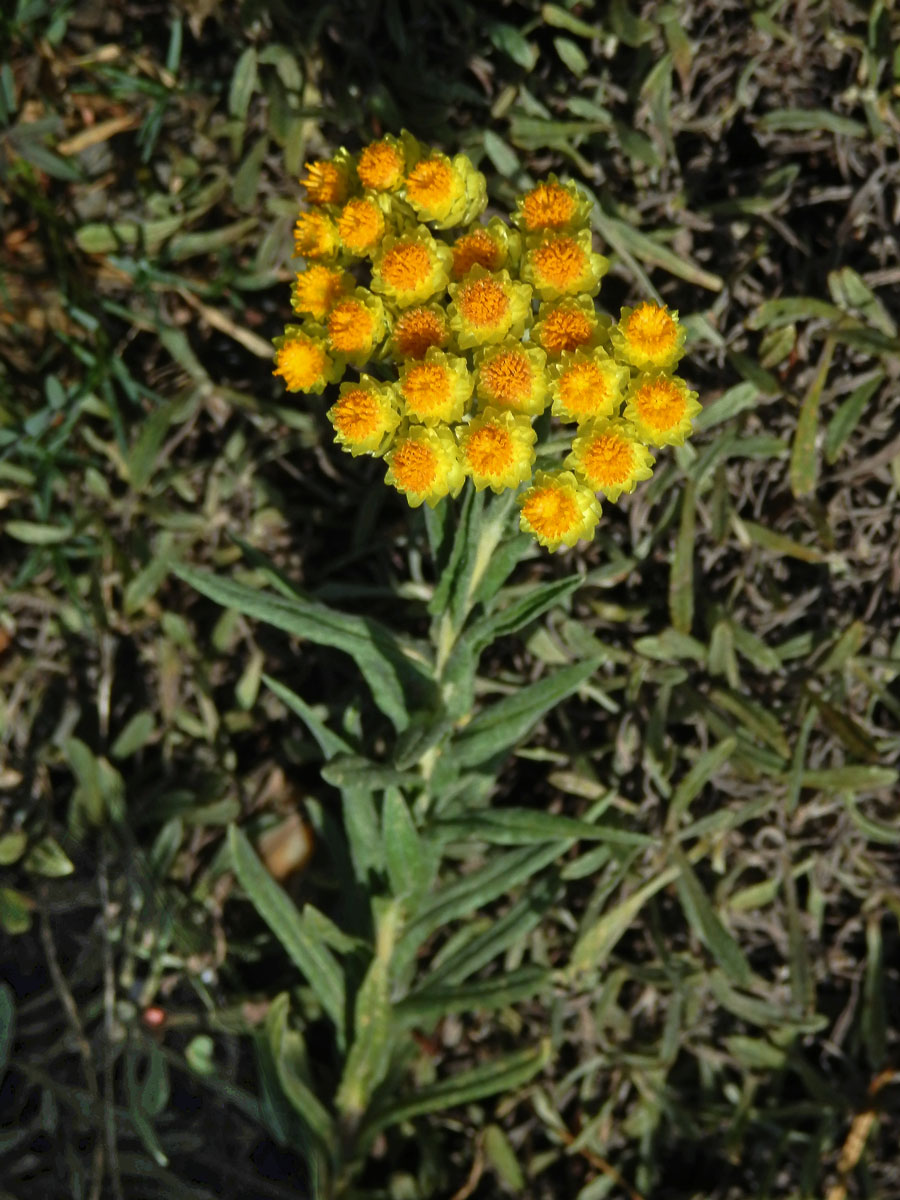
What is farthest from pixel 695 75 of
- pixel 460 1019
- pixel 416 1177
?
pixel 416 1177

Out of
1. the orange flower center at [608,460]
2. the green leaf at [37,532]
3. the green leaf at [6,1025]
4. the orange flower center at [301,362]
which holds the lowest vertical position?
the green leaf at [6,1025]

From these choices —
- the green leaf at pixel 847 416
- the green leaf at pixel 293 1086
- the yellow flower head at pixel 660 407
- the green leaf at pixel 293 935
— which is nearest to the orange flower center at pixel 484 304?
the yellow flower head at pixel 660 407

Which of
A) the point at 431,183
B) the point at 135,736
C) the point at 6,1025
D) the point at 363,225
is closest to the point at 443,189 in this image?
the point at 431,183

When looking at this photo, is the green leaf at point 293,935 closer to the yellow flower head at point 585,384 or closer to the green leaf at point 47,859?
the green leaf at point 47,859

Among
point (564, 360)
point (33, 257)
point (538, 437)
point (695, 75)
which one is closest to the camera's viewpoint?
point (564, 360)

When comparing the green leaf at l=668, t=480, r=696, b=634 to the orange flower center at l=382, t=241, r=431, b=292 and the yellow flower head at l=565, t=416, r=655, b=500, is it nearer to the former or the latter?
the yellow flower head at l=565, t=416, r=655, b=500

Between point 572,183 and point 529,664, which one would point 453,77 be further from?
point 529,664

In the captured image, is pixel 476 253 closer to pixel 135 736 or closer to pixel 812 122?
pixel 812 122
